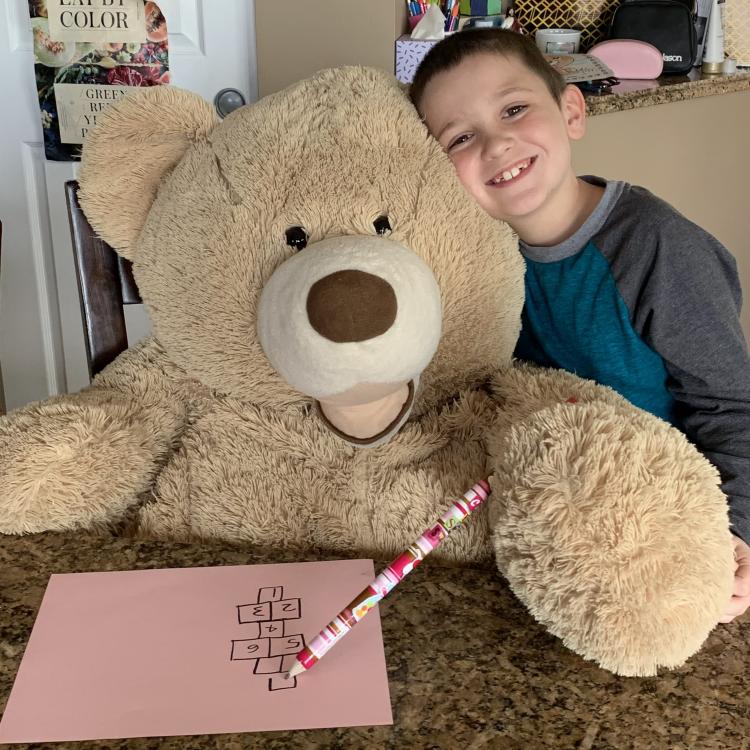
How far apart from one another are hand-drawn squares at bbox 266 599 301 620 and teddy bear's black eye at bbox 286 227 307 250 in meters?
0.31

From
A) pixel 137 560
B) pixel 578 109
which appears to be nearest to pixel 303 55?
pixel 578 109

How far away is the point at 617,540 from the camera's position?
608mm

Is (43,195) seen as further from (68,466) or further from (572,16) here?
(572,16)

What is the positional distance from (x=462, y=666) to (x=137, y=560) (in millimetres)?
329

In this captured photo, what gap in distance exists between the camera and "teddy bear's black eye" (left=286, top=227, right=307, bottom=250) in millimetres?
743

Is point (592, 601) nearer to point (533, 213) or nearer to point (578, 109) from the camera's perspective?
point (533, 213)

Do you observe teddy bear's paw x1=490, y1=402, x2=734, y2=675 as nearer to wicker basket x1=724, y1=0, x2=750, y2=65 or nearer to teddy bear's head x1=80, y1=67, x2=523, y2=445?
teddy bear's head x1=80, y1=67, x2=523, y2=445

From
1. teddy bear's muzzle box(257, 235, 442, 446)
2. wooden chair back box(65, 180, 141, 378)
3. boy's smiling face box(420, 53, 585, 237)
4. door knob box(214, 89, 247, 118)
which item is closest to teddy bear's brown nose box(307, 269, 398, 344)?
teddy bear's muzzle box(257, 235, 442, 446)

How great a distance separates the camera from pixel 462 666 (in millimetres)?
630

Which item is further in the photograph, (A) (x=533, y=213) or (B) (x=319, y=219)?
(A) (x=533, y=213)

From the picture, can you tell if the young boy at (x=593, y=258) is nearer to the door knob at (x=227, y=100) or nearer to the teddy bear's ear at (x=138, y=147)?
the teddy bear's ear at (x=138, y=147)

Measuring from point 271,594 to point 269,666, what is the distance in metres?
0.08

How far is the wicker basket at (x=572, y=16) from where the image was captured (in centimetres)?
219

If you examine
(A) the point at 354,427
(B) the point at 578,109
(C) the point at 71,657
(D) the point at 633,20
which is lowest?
(C) the point at 71,657
